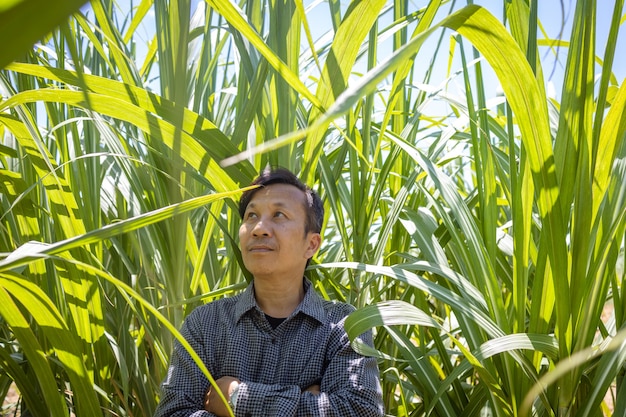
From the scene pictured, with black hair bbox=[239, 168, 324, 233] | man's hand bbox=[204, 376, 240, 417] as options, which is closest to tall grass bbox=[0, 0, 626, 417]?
black hair bbox=[239, 168, 324, 233]

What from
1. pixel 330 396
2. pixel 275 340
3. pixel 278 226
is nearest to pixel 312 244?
pixel 278 226

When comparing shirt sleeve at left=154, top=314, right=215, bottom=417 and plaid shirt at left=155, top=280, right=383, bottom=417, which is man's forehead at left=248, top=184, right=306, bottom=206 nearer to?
plaid shirt at left=155, top=280, right=383, bottom=417

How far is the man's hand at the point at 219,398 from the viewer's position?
41.1 inches

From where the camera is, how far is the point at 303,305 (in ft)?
3.80

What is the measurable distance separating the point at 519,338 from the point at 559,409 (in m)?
0.13

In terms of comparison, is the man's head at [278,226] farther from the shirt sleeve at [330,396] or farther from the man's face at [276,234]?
the shirt sleeve at [330,396]

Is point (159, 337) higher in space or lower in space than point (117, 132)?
lower

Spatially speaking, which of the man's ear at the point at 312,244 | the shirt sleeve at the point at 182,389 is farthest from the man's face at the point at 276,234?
the shirt sleeve at the point at 182,389

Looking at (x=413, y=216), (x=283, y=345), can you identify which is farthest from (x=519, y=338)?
(x=283, y=345)

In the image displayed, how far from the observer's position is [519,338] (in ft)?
2.68

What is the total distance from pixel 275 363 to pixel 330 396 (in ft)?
0.44

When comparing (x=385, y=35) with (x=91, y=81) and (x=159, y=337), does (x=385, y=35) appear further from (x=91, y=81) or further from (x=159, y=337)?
(x=159, y=337)

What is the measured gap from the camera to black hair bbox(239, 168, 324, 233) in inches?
45.5

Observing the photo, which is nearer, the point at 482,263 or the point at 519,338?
the point at 519,338
